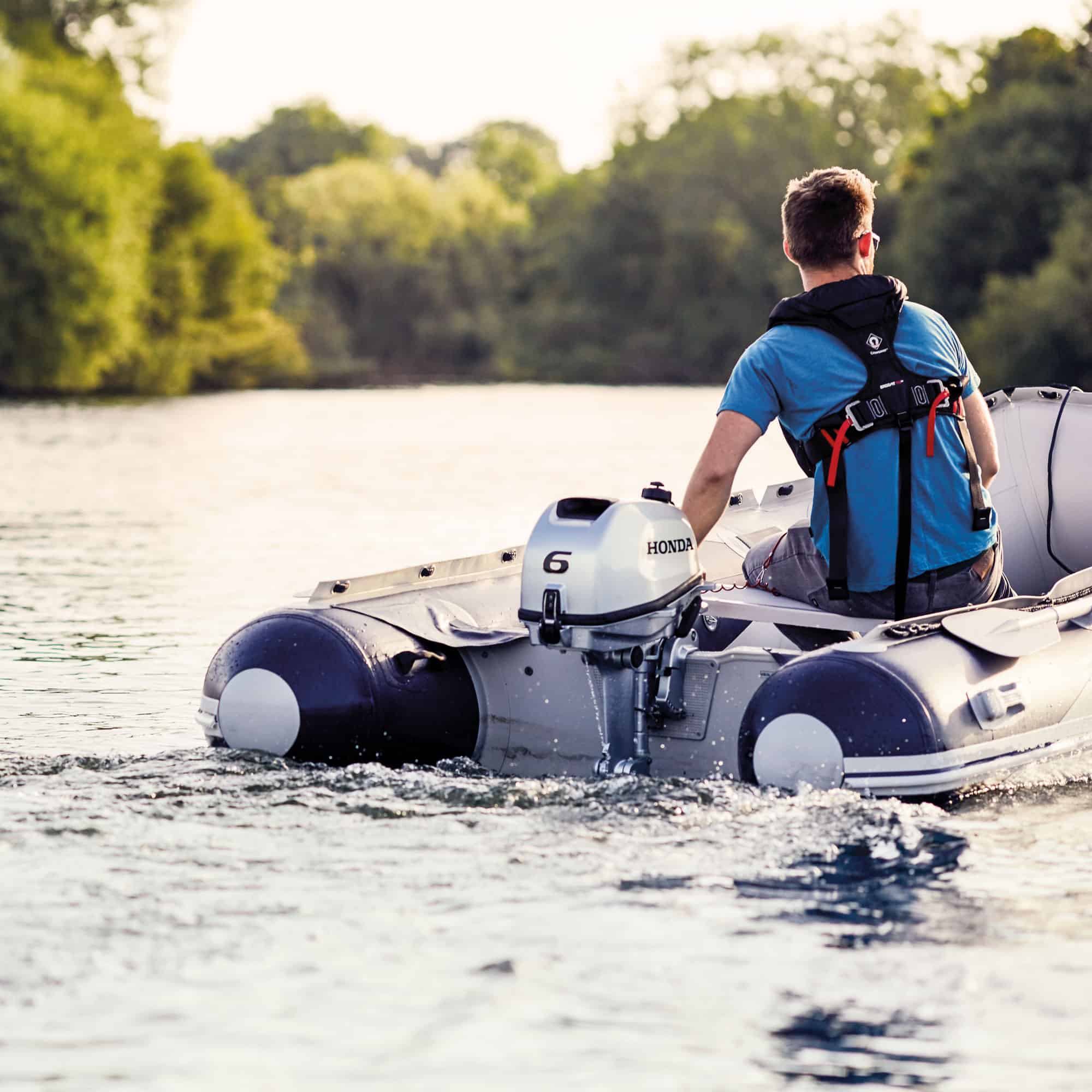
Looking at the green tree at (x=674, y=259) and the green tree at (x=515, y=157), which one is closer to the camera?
the green tree at (x=674, y=259)

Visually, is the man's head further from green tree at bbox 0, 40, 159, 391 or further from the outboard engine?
green tree at bbox 0, 40, 159, 391

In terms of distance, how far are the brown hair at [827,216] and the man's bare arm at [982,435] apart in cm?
45

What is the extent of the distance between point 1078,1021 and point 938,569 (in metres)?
1.48

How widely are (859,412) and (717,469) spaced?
324 mm

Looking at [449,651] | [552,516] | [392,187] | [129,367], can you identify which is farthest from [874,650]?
[392,187]

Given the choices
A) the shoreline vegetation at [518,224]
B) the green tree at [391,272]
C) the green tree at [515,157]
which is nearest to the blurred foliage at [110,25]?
the shoreline vegetation at [518,224]

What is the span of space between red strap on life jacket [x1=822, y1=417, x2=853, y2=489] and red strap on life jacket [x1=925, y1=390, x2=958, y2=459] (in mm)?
171

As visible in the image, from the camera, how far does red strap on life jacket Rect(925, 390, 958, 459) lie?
13.6ft

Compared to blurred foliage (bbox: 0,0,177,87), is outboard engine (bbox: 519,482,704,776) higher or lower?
lower

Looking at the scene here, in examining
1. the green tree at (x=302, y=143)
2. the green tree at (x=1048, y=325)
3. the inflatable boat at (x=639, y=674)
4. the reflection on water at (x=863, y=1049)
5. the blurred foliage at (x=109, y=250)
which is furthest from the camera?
the green tree at (x=302, y=143)

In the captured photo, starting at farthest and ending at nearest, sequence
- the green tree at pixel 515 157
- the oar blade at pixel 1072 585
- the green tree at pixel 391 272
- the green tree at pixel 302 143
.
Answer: the green tree at pixel 515 157, the green tree at pixel 302 143, the green tree at pixel 391 272, the oar blade at pixel 1072 585

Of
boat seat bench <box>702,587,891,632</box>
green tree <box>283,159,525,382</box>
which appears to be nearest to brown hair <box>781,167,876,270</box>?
boat seat bench <box>702,587,891,632</box>

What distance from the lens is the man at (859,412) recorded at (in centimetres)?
413

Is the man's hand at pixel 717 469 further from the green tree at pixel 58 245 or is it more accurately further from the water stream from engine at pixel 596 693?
the green tree at pixel 58 245
